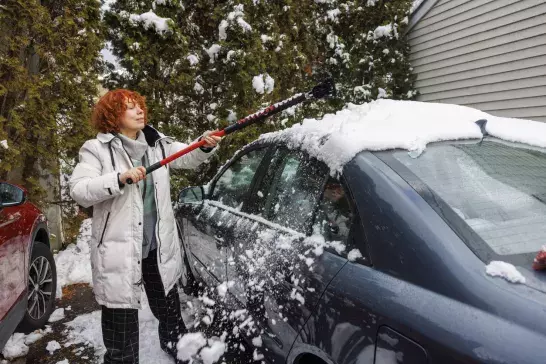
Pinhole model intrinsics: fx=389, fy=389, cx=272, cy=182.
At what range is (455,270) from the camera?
3.82ft

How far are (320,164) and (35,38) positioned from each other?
13.5 ft

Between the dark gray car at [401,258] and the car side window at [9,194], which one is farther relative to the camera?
the car side window at [9,194]

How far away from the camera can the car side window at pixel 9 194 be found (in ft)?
8.76

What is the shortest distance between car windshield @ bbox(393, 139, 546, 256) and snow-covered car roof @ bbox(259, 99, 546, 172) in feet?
0.23

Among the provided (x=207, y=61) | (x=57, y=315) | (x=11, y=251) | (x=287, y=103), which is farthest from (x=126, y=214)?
(x=207, y=61)

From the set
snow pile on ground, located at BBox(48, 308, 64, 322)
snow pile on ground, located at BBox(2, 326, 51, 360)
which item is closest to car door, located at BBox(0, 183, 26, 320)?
snow pile on ground, located at BBox(2, 326, 51, 360)

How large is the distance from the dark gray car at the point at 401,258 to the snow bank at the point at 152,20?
373 centimetres

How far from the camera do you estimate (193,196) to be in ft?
10.6

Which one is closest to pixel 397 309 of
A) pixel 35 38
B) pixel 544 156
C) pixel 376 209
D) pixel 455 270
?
pixel 455 270

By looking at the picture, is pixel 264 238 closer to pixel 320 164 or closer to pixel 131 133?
pixel 320 164

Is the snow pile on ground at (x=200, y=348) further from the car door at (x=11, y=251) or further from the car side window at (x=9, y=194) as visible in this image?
the car side window at (x=9, y=194)

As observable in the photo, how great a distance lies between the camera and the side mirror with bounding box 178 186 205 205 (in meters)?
3.17

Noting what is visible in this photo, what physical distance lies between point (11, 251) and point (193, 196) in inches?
52.0

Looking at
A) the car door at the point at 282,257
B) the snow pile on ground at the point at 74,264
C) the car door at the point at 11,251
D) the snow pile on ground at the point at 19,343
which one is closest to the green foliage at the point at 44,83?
the snow pile on ground at the point at 74,264
